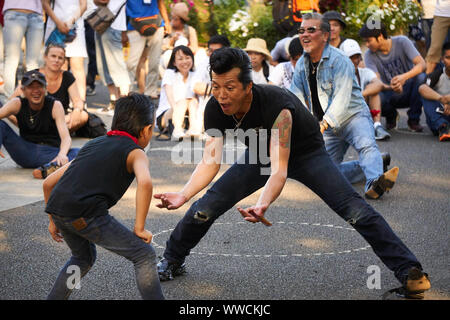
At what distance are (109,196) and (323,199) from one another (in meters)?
1.39

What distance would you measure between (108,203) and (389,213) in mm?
3345

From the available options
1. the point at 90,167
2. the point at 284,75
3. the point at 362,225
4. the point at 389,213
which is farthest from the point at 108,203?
the point at 284,75

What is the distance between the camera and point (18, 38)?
10539 mm

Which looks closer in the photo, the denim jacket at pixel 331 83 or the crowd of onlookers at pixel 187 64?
the denim jacket at pixel 331 83

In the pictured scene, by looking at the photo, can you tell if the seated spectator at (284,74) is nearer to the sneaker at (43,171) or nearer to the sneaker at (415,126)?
the sneaker at (415,126)

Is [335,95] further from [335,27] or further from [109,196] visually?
[335,27]

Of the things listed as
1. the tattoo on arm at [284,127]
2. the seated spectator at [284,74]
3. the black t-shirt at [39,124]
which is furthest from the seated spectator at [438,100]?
the tattoo on arm at [284,127]

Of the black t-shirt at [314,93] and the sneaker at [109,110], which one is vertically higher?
the black t-shirt at [314,93]

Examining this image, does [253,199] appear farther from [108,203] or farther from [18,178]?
[108,203]

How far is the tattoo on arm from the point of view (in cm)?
427

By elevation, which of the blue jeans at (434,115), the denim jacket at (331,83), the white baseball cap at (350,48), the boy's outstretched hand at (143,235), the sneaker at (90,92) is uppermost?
the boy's outstretched hand at (143,235)

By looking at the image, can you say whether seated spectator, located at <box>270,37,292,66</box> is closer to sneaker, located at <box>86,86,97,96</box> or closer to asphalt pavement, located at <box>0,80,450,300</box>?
sneaker, located at <box>86,86,97,96</box>

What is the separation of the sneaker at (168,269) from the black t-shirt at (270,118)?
92 centimetres

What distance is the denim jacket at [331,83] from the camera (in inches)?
273
